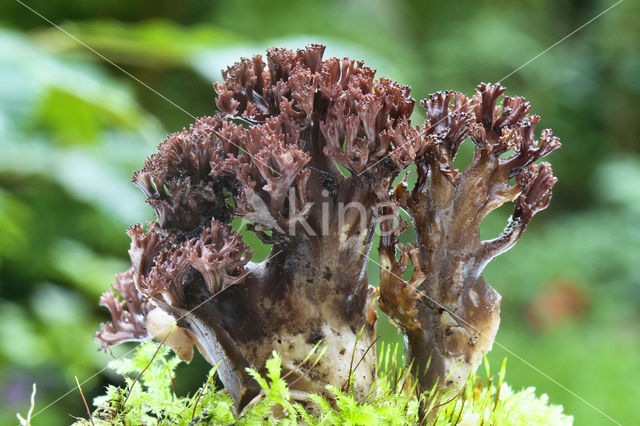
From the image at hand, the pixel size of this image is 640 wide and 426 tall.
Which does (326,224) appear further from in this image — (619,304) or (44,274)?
(619,304)

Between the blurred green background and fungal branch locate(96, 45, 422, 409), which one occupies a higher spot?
the blurred green background

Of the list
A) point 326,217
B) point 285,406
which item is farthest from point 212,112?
point 285,406

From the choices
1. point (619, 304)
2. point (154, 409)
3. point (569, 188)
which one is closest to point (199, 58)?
point (154, 409)

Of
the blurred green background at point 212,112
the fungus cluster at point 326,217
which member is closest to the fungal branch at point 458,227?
the fungus cluster at point 326,217

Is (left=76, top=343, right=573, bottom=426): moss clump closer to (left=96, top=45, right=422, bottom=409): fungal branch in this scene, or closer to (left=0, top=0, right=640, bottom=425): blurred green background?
(left=96, top=45, right=422, bottom=409): fungal branch

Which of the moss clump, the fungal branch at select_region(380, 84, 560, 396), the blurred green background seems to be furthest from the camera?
the blurred green background

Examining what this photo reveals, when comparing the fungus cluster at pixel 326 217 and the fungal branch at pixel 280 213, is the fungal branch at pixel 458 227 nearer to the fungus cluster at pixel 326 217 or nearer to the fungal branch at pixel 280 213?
the fungus cluster at pixel 326 217

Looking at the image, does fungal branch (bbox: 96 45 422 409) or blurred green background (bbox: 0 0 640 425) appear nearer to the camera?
fungal branch (bbox: 96 45 422 409)

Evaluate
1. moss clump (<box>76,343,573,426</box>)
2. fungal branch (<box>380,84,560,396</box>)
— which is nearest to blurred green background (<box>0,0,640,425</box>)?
fungal branch (<box>380,84,560,396</box>)
